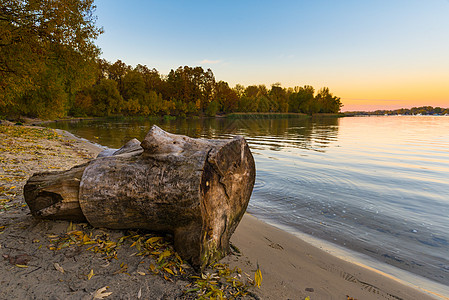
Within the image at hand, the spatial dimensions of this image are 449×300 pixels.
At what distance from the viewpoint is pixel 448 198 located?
26.7 ft

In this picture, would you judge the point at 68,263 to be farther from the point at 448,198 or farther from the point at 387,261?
the point at 448,198

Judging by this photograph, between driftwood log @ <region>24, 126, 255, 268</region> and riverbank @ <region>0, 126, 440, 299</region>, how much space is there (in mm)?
344

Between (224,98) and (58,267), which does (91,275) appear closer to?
(58,267)

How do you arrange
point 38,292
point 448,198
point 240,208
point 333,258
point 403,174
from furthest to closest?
point 403,174
point 448,198
point 333,258
point 240,208
point 38,292

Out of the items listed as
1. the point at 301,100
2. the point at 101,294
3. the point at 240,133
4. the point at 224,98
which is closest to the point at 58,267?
the point at 101,294

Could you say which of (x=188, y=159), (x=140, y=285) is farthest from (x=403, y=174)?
(x=140, y=285)

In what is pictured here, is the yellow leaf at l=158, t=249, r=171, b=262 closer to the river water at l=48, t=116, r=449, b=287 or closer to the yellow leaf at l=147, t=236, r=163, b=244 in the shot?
the yellow leaf at l=147, t=236, r=163, b=244

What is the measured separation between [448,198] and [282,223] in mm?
6336

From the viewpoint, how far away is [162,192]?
3215 mm

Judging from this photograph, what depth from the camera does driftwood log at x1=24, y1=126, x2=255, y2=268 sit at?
10.4ft

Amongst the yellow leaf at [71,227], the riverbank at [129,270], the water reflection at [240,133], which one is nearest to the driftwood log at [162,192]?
the yellow leaf at [71,227]

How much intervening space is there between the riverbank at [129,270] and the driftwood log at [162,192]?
0.34m

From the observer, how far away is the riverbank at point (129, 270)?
8.45 ft

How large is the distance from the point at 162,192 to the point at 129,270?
980mm
